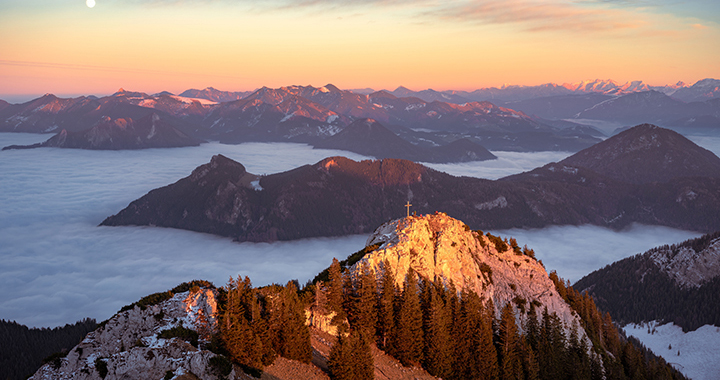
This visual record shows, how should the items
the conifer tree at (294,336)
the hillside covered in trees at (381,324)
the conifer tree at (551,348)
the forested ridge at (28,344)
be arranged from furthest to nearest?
the forested ridge at (28,344)
the conifer tree at (551,348)
the conifer tree at (294,336)
the hillside covered in trees at (381,324)

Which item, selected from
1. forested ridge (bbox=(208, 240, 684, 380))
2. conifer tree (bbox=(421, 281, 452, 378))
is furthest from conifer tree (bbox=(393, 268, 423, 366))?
conifer tree (bbox=(421, 281, 452, 378))

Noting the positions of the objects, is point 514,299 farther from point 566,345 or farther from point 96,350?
point 96,350

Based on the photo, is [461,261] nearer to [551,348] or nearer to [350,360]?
[551,348]

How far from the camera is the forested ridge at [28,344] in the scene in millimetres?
131625

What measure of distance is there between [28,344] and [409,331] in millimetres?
146328

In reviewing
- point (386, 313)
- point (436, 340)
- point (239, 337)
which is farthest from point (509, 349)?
point (239, 337)

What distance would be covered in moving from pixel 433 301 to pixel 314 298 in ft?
58.2

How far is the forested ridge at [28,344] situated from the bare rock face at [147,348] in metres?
96.0

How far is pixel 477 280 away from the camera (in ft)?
257

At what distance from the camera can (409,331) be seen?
62.5 metres

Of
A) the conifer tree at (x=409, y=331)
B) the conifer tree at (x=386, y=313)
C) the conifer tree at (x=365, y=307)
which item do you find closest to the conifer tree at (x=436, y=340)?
the conifer tree at (x=409, y=331)

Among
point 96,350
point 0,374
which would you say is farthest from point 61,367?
point 0,374

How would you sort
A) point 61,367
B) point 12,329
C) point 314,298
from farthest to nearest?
point 12,329 < point 314,298 < point 61,367

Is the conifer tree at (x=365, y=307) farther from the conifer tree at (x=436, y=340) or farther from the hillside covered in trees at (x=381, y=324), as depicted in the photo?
the conifer tree at (x=436, y=340)
